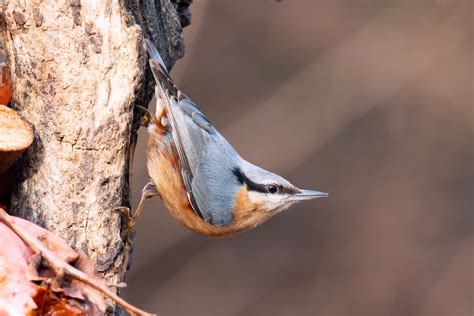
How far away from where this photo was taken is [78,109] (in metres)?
2.57

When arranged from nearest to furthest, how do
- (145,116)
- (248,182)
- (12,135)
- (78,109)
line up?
(12,135) < (78,109) < (145,116) < (248,182)

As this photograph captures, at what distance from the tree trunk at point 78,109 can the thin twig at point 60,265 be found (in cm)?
43

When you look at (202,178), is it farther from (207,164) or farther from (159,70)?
(159,70)

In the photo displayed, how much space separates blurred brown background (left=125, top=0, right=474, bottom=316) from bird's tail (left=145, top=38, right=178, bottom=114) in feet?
9.07

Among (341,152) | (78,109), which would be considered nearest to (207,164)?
(78,109)

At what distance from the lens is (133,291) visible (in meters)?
6.02

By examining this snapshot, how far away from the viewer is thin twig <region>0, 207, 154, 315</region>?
6.37 ft

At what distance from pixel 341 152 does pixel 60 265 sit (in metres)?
4.91

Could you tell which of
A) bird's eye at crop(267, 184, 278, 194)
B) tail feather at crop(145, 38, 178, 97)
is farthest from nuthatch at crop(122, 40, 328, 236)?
tail feather at crop(145, 38, 178, 97)

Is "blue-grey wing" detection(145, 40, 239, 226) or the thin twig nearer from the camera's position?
the thin twig

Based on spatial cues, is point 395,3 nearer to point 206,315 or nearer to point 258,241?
point 258,241

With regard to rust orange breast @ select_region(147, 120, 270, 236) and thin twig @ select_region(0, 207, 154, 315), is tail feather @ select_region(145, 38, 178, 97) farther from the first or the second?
thin twig @ select_region(0, 207, 154, 315)

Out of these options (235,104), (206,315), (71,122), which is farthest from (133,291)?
(71,122)

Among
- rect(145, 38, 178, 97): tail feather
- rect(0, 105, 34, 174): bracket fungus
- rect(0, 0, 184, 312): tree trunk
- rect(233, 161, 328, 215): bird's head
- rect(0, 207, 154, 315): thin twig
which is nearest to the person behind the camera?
rect(0, 207, 154, 315): thin twig
